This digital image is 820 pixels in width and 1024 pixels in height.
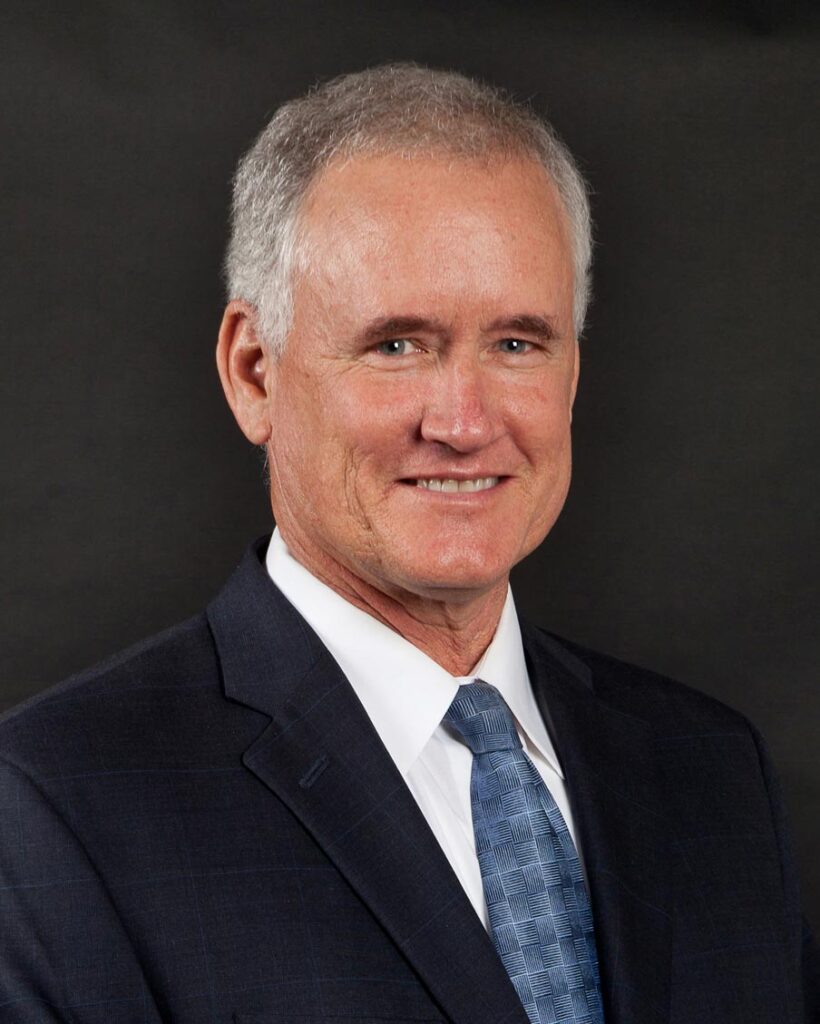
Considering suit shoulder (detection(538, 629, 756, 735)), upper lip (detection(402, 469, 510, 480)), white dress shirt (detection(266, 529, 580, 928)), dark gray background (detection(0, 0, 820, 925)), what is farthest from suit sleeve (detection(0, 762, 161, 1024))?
dark gray background (detection(0, 0, 820, 925))

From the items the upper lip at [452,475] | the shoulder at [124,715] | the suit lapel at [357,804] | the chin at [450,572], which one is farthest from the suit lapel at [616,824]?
the shoulder at [124,715]

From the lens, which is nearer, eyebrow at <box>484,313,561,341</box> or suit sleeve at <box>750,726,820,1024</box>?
eyebrow at <box>484,313,561,341</box>

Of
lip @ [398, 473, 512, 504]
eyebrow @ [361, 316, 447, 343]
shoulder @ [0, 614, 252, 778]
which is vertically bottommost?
shoulder @ [0, 614, 252, 778]

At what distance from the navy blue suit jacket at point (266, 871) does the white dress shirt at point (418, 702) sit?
50 millimetres

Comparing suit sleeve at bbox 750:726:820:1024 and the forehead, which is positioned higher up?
the forehead

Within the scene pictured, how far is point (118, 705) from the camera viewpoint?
8.32 feet

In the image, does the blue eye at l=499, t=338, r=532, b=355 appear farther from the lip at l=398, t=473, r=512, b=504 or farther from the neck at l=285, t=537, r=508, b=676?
the neck at l=285, t=537, r=508, b=676

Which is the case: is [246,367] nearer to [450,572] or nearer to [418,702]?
[450,572]

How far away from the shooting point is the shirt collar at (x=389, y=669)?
2.62 metres

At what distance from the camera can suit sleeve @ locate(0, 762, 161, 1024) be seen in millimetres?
2262

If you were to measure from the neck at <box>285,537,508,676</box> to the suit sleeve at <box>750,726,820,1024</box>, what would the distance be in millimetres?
696

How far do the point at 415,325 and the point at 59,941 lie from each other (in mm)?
984

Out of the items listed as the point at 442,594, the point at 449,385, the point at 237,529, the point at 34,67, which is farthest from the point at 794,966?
the point at 34,67

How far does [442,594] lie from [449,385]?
329 mm
